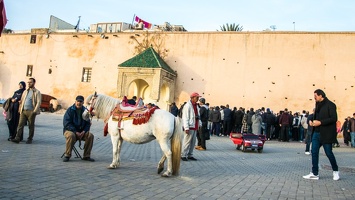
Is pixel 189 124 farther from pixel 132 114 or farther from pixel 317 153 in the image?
pixel 317 153

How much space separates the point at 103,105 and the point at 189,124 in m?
2.90

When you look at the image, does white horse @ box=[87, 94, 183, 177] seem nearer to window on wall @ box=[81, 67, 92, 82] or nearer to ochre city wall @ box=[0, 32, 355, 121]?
ochre city wall @ box=[0, 32, 355, 121]

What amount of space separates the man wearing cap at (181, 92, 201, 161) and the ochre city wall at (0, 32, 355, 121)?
20004 mm

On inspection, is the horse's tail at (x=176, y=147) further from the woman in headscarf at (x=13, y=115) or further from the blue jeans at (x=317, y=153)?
the woman in headscarf at (x=13, y=115)

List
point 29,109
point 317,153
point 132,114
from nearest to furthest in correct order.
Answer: point 132,114, point 317,153, point 29,109

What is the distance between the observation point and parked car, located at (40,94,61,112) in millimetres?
33281

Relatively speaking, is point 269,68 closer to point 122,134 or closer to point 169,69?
point 169,69

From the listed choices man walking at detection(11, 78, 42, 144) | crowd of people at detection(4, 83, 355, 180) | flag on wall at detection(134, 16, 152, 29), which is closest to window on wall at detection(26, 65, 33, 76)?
flag on wall at detection(134, 16, 152, 29)

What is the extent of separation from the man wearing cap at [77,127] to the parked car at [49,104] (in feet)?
89.6

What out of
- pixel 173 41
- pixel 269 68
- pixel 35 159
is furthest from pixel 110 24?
pixel 35 159

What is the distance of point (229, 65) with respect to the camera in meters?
29.7

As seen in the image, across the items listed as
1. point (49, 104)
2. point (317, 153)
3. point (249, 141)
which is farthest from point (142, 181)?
point (49, 104)

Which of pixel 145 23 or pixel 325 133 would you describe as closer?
pixel 325 133

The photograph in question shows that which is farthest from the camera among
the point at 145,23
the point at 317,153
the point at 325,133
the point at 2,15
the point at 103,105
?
the point at 145,23
